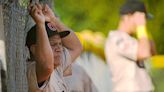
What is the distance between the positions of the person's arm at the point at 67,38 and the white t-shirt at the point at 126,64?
755 mm

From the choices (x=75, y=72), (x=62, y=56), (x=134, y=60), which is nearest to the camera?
(x=62, y=56)

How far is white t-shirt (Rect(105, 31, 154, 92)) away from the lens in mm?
1828

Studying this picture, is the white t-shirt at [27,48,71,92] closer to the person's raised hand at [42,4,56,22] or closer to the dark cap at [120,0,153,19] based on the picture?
the person's raised hand at [42,4,56,22]

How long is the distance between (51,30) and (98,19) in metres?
1.20

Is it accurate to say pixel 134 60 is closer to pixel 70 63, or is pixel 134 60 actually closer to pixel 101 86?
pixel 101 86

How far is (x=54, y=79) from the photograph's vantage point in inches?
37.8

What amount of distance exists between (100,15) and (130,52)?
39cm

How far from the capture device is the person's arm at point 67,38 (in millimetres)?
979

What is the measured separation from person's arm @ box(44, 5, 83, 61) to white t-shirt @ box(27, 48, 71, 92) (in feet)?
0.06

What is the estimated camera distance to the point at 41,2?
97 centimetres

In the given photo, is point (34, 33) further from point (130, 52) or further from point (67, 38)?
point (130, 52)

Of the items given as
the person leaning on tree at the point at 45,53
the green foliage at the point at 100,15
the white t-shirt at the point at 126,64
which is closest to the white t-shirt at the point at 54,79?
the person leaning on tree at the point at 45,53

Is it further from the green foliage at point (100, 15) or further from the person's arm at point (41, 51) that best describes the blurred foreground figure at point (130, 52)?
the person's arm at point (41, 51)

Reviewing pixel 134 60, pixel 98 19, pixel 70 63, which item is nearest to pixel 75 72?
pixel 70 63
